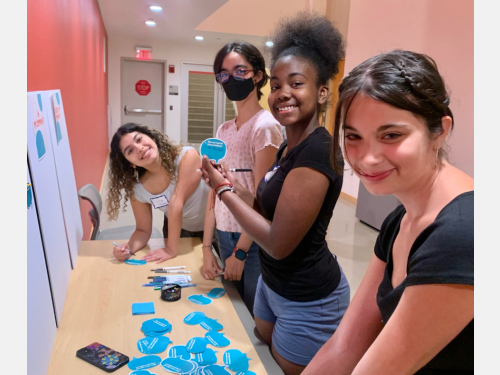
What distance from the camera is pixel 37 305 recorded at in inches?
39.3

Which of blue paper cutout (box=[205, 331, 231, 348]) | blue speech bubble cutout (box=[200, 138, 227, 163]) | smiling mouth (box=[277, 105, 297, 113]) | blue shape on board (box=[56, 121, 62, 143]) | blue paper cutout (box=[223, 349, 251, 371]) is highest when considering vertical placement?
smiling mouth (box=[277, 105, 297, 113])

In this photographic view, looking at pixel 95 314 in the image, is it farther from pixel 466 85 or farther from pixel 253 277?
pixel 466 85

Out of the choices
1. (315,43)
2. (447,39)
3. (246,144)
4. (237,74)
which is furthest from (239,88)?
(447,39)

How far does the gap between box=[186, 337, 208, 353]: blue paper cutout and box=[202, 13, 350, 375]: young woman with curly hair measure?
0.82 ft

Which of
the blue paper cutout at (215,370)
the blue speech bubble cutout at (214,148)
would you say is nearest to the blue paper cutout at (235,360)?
the blue paper cutout at (215,370)

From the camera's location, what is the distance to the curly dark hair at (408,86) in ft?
2.27

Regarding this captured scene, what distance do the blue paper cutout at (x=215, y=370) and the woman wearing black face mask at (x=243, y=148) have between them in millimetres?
586

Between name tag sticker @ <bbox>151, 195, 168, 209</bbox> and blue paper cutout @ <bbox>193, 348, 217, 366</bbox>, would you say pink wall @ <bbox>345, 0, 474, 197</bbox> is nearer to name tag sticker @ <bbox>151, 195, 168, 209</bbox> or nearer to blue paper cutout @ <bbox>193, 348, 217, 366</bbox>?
name tag sticker @ <bbox>151, 195, 168, 209</bbox>

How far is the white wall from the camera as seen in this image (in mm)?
8906

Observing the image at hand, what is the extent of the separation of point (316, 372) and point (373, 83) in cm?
81

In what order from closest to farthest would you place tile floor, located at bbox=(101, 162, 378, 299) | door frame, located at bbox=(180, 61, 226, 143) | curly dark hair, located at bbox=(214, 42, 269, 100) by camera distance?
curly dark hair, located at bbox=(214, 42, 269, 100) → tile floor, located at bbox=(101, 162, 378, 299) → door frame, located at bbox=(180, 61, 226, 143)

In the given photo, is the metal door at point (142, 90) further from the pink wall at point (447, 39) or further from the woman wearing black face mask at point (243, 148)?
the woman wearing black face mask at point (243, 148)

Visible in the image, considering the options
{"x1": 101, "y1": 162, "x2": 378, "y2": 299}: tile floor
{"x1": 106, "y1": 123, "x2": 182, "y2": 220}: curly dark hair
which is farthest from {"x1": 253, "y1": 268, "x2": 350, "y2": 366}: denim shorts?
{"x1": 101, "y1": 162, "x2": 378, "y2": 299}: tile floor
